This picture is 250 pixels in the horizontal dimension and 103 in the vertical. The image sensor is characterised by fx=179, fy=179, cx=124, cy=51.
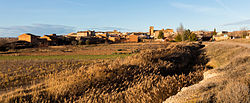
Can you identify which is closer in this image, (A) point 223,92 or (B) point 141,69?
(A) point 223,92

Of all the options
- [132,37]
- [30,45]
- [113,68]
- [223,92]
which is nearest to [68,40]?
[30,45]

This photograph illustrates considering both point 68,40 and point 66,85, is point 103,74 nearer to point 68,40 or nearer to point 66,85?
point 66,85

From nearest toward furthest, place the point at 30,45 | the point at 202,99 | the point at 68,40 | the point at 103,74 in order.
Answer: the point at 202,99, the point at 103,74, the point at 30,45, the point at 68,40

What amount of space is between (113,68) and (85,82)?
1.92 meters

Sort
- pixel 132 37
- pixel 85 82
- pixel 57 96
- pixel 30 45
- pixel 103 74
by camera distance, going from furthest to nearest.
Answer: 1. pixel 132 37
2. pixel 30 45
3. pixel 103 74
4. pixel 85 82
5. pixel 57 96

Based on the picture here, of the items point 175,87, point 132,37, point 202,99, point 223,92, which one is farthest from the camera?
point 132,37

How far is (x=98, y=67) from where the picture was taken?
8.39 metres

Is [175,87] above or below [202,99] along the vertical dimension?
below

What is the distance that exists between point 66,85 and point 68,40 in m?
78.0

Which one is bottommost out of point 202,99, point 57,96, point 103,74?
point 57,96

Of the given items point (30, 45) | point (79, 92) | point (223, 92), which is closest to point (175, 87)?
point (223, 92)

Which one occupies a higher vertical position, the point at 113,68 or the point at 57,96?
the point at 113,68

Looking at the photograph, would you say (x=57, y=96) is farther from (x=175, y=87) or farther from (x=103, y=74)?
(x=175, y=87)

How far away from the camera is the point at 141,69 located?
9203mm
